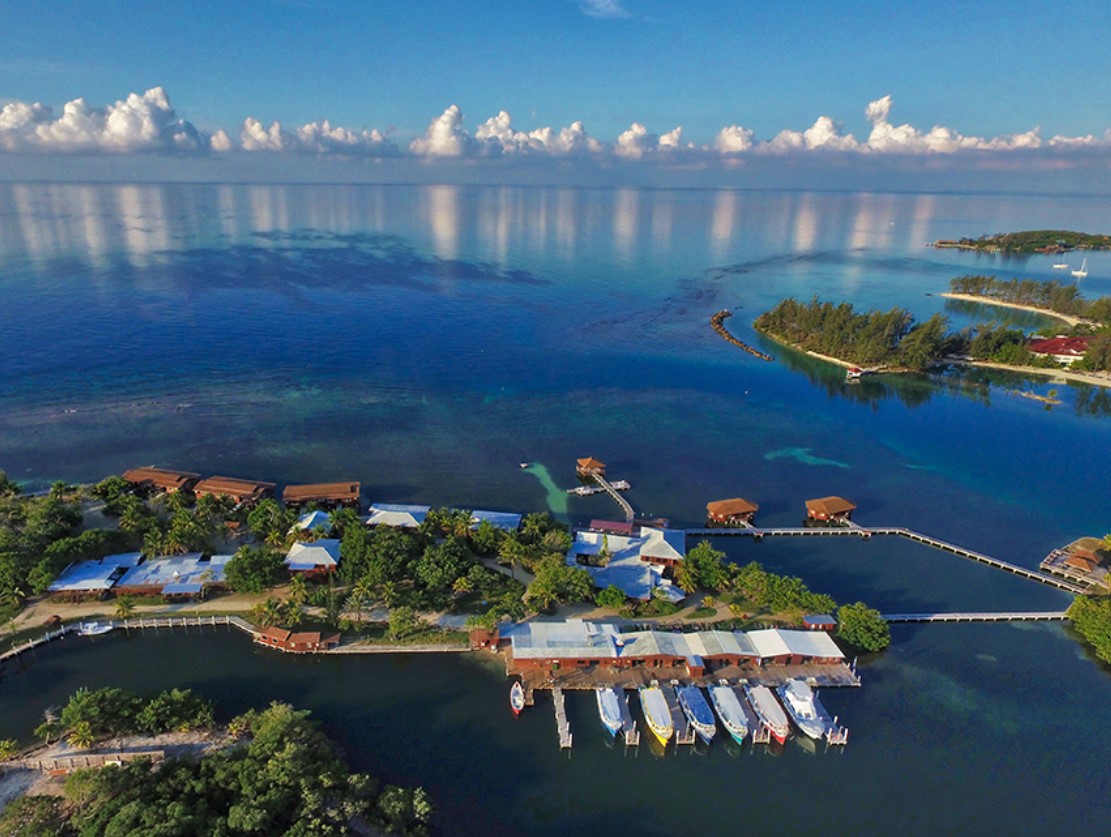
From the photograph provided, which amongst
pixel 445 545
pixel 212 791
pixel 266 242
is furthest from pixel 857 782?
pixel 266 242

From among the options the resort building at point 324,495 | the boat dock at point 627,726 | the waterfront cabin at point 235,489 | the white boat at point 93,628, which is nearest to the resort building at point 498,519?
the resort building at point 324,495

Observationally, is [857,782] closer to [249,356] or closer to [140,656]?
[140,656]

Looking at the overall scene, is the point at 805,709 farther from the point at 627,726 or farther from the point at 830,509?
the point at 830,509

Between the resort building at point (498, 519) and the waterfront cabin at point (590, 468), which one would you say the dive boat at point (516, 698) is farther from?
the waterfront cabin at point (590, 468)

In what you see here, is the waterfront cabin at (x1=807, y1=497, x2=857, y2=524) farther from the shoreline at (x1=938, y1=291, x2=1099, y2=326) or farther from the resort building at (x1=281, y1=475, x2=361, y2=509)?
the shoreline at (x1=938, y1=291, x2=1099, y2=326)

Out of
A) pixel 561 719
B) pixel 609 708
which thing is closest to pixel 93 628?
pixel 561 719

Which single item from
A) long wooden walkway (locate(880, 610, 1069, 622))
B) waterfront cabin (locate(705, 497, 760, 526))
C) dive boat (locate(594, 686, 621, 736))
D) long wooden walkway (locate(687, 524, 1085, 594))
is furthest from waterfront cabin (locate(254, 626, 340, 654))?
long wooden walkway (locate(880, 610, 1069, 622))

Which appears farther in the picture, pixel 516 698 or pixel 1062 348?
pixel 1062 348
